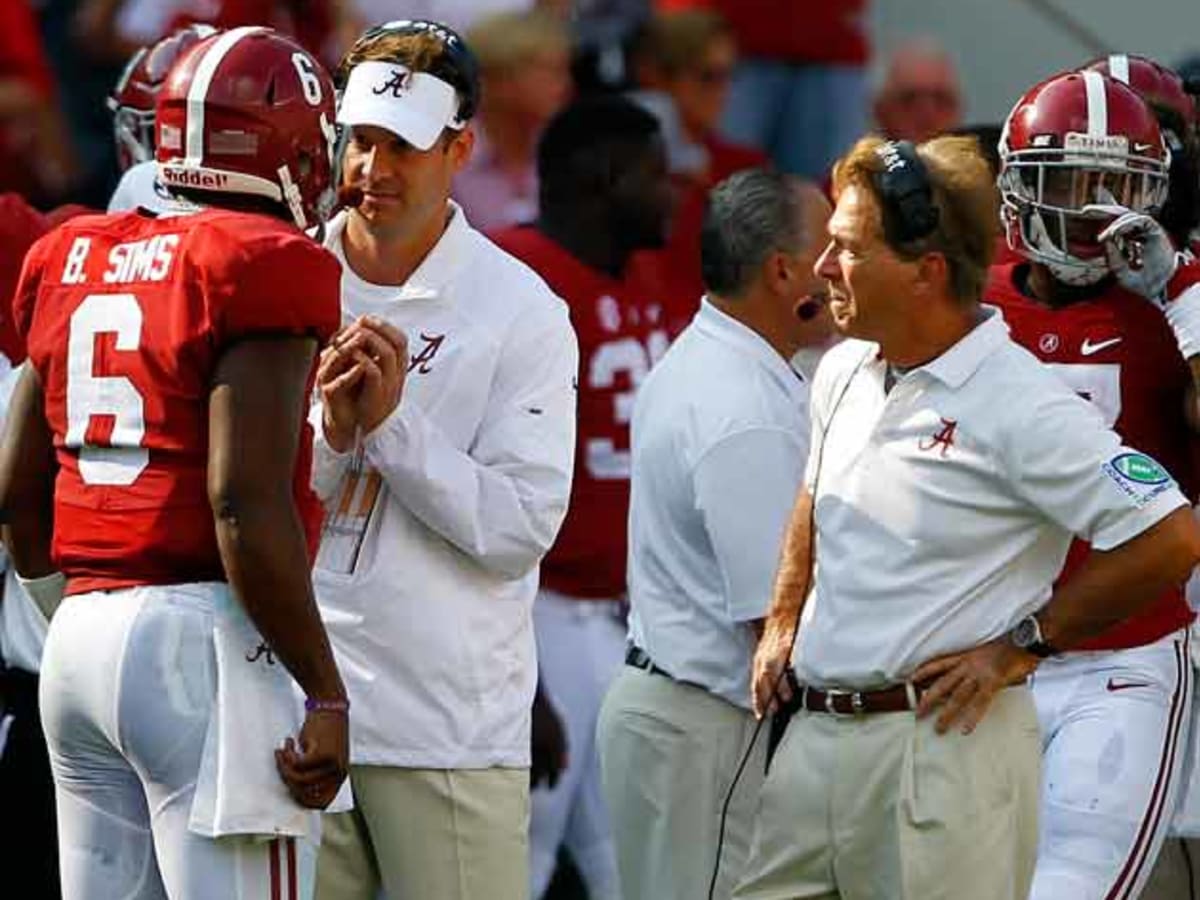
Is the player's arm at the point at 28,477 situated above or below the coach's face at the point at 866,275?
below

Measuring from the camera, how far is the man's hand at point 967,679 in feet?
16.4

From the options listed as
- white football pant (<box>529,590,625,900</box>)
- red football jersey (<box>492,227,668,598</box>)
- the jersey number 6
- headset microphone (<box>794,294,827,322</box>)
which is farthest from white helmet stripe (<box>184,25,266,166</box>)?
white football pant (<box>529,590,625,900</box>)

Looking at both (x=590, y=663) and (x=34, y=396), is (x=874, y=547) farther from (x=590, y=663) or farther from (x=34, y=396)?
(x=590, y=663)

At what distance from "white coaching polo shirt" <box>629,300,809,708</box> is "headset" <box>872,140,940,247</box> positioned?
85 centimetres

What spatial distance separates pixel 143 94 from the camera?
6.83m

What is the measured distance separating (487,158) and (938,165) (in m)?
4.76

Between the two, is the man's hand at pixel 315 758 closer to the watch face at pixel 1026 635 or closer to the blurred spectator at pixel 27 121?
the watch face at pixel 1026 635

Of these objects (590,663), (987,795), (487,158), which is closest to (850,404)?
(987,795)

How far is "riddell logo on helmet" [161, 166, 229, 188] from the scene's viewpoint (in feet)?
15.3

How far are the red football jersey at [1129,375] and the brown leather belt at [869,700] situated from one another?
851mm

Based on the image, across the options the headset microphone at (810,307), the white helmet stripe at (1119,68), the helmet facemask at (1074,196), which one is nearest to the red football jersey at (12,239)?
the headset microphone at (810,307)

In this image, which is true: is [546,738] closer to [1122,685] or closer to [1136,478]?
[1122,685]

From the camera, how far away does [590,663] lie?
7.85m

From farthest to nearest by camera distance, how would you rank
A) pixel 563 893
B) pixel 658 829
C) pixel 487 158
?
1. pixel 487 158
2. pixel 563 893
3. pixel 658 829
